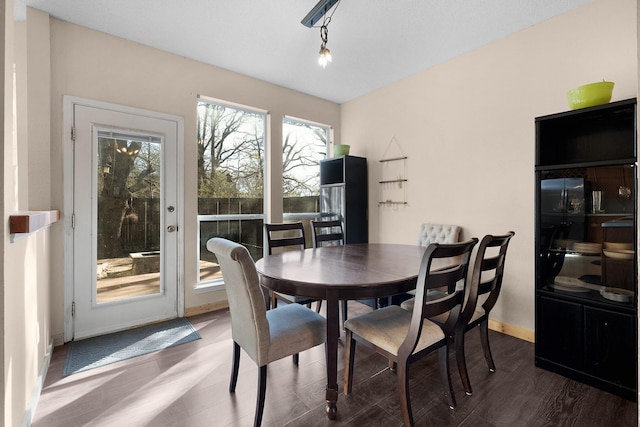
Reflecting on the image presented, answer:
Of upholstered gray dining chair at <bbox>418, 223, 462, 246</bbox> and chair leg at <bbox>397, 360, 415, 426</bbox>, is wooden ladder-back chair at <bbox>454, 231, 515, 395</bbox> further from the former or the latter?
upholstered gray dining chair at <bbox>418, 223, 462, 246</bbox>

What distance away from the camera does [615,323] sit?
1.83 metres

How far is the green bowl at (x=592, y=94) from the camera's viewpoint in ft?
6.31

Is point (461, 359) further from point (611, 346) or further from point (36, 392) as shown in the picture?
point (36, 392)

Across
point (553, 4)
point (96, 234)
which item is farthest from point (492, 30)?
point (96, 234)

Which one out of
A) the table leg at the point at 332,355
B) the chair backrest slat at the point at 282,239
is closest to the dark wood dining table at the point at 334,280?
the table leg at the point at 332,355

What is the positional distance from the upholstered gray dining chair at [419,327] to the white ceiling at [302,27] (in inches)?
78.4

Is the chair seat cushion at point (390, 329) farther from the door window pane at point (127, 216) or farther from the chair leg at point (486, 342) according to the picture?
the door window pane at point (127, 216)

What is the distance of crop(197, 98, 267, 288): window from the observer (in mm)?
3320

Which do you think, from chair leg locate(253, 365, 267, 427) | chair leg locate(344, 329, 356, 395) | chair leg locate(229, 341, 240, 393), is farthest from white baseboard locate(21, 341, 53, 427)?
chair leg locate(344, 329, 356, 395)

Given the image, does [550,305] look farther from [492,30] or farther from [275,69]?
[275,69]

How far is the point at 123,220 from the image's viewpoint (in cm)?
280

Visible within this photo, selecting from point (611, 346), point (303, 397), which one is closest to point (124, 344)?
point (303, 397)

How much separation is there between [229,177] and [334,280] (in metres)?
2.38

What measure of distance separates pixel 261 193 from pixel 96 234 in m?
1.75
